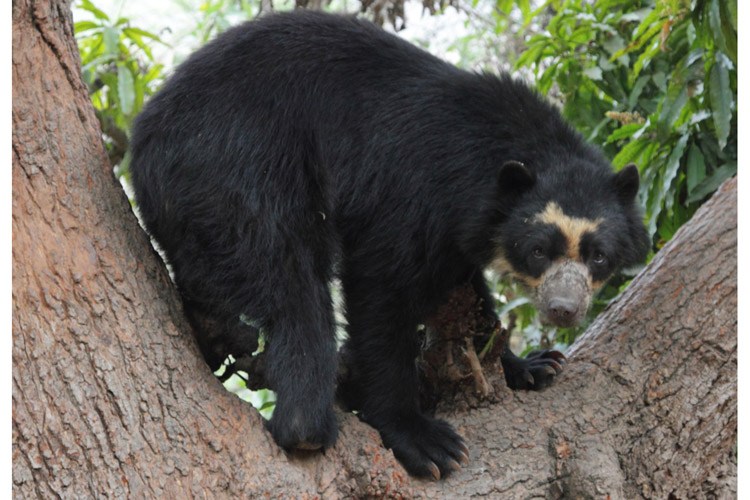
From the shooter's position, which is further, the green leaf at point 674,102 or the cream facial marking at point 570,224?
the green leaf at point 674,102

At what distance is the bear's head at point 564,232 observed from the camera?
3.89 metres

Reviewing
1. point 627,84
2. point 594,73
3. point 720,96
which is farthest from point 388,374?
point 627,84

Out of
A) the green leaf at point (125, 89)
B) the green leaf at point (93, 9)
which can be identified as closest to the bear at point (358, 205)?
the green leaf at point (125, 89)

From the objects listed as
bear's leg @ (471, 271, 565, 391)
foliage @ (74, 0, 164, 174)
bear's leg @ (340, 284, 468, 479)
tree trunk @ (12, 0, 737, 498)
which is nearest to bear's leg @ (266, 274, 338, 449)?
tree trunk @ (12, 0, 737, 498)

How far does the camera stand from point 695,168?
5.00 m

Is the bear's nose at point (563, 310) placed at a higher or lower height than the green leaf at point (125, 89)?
higher

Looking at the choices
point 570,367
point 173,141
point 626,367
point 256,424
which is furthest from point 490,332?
point 173,141

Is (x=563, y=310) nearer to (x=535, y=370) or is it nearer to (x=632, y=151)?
(x=535, y=370)

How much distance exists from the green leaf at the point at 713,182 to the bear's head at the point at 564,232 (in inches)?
40.8

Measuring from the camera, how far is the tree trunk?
296 cm

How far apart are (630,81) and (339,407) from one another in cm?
314

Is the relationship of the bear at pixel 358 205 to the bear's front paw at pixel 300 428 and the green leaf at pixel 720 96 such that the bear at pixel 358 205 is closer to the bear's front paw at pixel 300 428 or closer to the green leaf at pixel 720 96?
the bear's front paw at pixel 300 428

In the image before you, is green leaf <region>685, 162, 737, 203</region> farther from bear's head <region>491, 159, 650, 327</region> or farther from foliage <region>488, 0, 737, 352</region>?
bear's head <region>491, 159, 650, 327</region>

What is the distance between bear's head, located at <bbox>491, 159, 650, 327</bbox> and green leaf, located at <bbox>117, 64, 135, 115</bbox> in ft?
10.1
